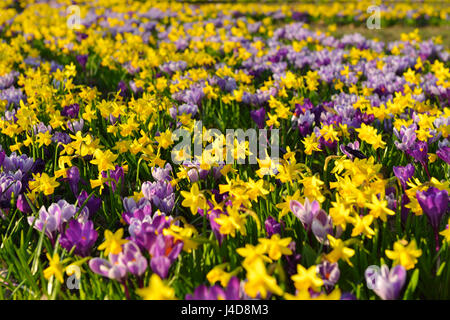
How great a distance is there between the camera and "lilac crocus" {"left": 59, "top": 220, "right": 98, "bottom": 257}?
222 centimetres

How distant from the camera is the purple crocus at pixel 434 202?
2.21 meters

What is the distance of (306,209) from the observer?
90.0 inches

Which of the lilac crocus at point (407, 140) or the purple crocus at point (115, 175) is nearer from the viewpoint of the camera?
the purple crocus at point (115, 175)

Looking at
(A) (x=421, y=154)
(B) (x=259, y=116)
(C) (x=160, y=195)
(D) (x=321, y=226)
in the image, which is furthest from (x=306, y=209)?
(B) (x=259, y=116)

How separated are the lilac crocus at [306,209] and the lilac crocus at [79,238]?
1120 millimetres

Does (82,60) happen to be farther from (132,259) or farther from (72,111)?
(132,259)

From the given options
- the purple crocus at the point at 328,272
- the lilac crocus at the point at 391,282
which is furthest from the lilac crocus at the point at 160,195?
the lilac crocus at the point at 391,282

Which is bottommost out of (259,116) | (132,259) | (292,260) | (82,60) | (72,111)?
(292,260)

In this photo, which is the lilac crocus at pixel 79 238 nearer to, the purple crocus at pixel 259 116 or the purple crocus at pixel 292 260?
the purple crocus at pixel 292 260

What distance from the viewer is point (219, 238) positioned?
2270mm

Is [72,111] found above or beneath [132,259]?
above

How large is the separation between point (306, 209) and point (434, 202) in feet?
2.28

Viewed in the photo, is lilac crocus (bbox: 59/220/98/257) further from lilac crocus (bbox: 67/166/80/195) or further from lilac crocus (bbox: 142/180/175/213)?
lilac crocus (bbox: 67/166/80/195)
